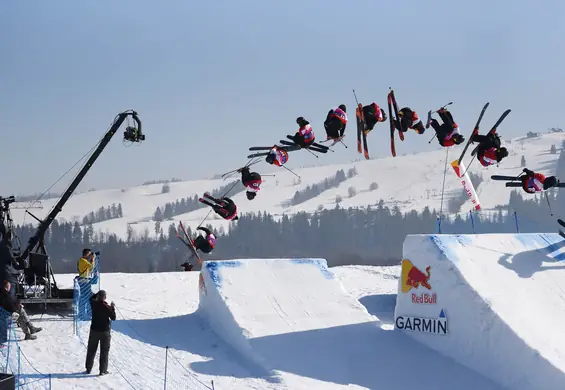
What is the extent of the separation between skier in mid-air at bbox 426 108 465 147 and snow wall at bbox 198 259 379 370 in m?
4.86

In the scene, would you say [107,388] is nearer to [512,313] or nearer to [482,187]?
[512,313]

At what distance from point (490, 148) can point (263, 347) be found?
8.34 metres

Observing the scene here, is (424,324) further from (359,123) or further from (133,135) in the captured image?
(133,135)

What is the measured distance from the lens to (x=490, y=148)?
17.9 meters

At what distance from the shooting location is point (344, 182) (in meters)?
146

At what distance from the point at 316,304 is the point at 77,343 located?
596 cm

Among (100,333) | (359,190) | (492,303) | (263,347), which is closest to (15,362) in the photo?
(100,333)

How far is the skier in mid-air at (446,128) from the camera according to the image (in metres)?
17.8

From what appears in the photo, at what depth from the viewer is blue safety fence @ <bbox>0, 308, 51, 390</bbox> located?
→ 1141 centimetres

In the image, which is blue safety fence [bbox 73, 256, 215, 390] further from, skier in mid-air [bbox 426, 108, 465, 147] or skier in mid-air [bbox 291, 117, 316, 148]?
skier in mid-air [bbox 426, 108, 465, 147]

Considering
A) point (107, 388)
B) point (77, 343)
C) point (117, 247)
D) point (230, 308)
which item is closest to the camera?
point (107, 388)

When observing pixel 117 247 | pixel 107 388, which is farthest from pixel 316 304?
pixel 117 247

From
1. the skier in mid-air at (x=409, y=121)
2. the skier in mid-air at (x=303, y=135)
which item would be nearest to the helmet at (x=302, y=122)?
the skier in mid-air at (x=303, y=135)

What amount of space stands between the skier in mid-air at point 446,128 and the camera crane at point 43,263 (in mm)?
8324
